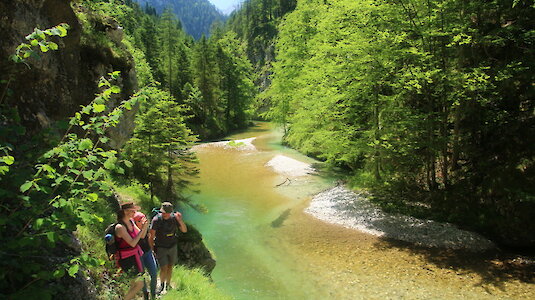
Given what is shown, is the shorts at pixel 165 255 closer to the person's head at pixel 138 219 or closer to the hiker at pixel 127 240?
the person's head at pixel 138 219

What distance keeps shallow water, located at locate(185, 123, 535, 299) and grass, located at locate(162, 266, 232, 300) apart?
199cm

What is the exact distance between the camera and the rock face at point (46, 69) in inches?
196

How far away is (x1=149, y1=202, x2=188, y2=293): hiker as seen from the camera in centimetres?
734

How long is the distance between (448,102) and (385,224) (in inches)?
253

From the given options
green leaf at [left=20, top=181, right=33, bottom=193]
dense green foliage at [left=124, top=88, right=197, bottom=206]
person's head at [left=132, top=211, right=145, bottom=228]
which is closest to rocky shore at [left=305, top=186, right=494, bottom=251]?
dense green foliage at [left=124, top=88, right=197, bottom=206]

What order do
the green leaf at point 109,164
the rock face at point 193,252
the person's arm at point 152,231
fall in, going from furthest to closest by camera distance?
the rock face at point 193,252
the person's arm at point 152,231
the green leaf at point 109,164

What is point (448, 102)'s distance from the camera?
1558 centimetres

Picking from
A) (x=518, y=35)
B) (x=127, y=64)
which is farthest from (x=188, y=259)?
(x=518, y=35)

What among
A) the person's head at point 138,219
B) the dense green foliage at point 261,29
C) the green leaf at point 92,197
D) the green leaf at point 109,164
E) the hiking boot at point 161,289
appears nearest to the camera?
the green leaf at point 109,164

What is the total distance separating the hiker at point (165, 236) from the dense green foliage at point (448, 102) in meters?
10.4

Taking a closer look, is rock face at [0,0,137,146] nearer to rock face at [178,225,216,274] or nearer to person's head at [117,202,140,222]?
person's head at [117,202,140,222]

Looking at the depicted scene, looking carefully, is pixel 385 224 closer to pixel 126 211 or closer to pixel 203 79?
pixel 126 211

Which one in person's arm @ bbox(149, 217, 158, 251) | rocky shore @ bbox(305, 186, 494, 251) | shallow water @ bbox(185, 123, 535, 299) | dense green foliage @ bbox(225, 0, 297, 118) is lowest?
shallow water @ bbox(185, 123, 535, 299)

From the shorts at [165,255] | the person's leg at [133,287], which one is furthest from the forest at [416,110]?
the person's leg at [133,287]
